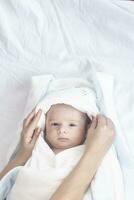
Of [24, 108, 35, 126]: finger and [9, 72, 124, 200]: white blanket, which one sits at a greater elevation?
[24, 108, 35, 126]: finger

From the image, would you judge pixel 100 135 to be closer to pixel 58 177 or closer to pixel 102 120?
pixel 102 120

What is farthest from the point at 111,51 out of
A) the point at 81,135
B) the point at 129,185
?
the point at 129,185

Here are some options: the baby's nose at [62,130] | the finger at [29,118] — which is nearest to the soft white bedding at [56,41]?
the finger at [29,118]

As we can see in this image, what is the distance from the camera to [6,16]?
1.58 metres

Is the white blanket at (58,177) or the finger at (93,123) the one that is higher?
the finger at (93,123)

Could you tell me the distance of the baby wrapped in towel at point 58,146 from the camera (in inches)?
44.7

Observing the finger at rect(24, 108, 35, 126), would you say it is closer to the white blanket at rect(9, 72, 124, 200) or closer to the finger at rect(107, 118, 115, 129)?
the white blanket at rect(9, 72, 124, 200)

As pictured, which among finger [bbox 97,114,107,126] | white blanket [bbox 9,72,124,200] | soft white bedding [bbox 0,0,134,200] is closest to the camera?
white blanket [bbox 9,72,124,200]

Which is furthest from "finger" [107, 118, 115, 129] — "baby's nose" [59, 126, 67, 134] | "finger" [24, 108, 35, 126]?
"finger" [24, 108, 35, 126]

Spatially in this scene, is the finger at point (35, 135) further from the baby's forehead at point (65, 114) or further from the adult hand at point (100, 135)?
the adult hand at point (100, 135)

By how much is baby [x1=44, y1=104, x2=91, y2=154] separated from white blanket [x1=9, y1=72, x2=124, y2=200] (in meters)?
0.04

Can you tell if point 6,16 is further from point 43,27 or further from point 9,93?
point 9,93

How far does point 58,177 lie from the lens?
3.73 ft

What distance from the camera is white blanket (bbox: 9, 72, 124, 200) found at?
44.4 inches
